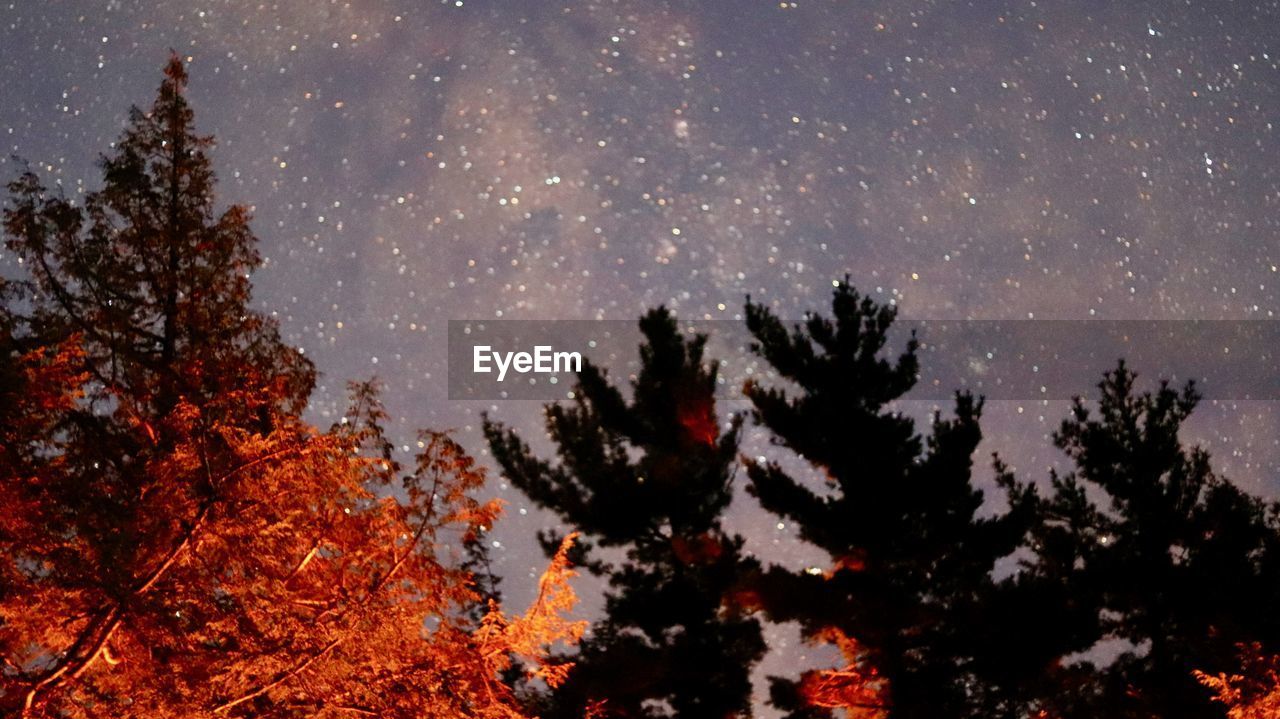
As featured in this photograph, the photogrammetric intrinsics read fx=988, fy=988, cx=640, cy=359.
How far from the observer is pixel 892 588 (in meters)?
16.4

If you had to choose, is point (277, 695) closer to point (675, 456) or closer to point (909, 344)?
point (675, 456)

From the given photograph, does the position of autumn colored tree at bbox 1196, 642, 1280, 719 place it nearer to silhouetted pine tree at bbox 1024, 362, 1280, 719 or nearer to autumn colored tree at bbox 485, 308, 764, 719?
silhouetted pine tree at bbox 1024, 362, 1280, 719

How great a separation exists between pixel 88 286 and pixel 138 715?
5.72 metres

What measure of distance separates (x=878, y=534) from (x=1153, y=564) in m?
5.61

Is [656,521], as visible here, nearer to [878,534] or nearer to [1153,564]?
[878,534]

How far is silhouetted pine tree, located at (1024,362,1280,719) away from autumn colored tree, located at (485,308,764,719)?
5.57m

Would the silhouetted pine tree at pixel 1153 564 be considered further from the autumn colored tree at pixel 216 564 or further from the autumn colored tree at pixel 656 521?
the autumn colored tree at pixel 216 564

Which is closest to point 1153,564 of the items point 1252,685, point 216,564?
point 1252,685

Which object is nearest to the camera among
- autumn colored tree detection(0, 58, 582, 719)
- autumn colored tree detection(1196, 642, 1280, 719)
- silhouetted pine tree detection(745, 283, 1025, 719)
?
autumn colored tree detection(0, 58, 582, 719)

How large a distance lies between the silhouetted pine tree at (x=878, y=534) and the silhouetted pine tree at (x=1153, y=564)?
143cm

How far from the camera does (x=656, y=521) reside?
738 inches

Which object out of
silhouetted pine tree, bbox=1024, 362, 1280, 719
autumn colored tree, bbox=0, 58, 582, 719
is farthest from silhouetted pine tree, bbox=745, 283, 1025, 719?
autumn colored tree, bbox=0, 58, 582, 719

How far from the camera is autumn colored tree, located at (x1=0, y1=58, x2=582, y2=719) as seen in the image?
7.96 m

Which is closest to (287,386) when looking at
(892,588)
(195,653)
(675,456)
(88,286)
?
(88,286)
